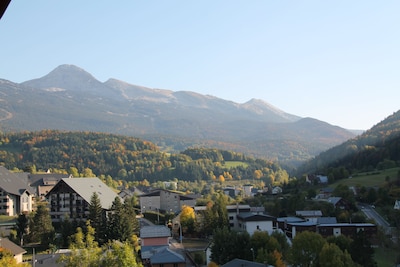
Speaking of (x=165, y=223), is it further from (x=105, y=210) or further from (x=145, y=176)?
(x=145, y=176)

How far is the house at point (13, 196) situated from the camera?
54938mm

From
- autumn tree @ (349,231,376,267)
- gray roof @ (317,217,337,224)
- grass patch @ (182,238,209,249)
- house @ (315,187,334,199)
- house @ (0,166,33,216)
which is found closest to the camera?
autumn tree @ (349,231,376,267)

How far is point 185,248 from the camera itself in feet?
149

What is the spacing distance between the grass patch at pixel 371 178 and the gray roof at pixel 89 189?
116 feet

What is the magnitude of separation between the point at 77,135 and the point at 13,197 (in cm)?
8114

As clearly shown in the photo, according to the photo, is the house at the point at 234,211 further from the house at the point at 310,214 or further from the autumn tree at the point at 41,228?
the autumn tree at the point at 41,228

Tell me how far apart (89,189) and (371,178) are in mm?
42656

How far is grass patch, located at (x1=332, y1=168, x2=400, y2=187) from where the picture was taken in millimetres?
69600

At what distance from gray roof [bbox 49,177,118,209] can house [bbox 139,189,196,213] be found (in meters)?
10.4

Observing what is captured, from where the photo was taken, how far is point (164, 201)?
71688mm

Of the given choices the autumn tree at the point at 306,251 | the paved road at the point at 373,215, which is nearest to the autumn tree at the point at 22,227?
the autumn tree at the point at 306,251

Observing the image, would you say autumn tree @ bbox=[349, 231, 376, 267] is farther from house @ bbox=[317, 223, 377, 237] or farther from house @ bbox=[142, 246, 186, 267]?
house @ bbox=[317, 223, 377, 237]

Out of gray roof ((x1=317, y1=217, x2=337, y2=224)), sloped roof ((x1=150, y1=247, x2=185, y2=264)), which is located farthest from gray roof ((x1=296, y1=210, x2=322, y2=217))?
sloped roof ((x1=150, y1=247, x2=185, y2=264))

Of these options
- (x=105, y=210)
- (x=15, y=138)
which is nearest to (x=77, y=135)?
(x=15, y=138)
